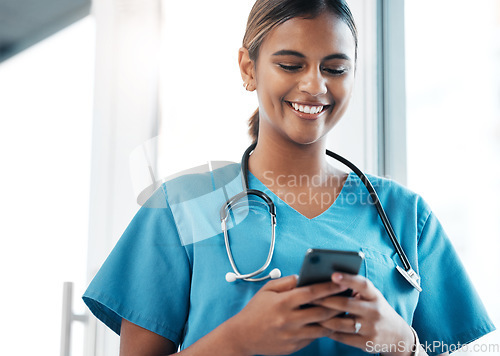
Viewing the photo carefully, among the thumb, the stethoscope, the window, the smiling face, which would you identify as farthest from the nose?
the window

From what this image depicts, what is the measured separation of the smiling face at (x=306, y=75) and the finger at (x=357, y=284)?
0.25 meters

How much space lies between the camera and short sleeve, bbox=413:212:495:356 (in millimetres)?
718

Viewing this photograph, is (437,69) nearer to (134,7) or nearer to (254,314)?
(134,7)

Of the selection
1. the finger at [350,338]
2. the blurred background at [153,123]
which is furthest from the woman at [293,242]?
the blurred background at [153,123]

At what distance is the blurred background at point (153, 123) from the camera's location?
30.7 inches

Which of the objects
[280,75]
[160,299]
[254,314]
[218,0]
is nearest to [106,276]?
[160,299]

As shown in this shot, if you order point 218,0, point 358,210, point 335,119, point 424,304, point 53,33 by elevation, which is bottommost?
point 424,304

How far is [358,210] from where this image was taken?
2.42ft

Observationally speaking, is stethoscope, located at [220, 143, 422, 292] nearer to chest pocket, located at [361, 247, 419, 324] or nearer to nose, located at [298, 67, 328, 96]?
chest pocket, located at [361, 247, 419, 324]

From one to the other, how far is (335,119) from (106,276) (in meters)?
0.38

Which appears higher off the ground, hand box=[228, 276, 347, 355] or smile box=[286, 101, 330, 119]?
smile box=[286, 101, 330, 119]

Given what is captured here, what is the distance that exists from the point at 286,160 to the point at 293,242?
144 millimetres

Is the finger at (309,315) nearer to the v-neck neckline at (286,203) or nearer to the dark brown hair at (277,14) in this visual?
the v-neck neckline at (286,203)

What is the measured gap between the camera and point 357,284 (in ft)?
1.66
